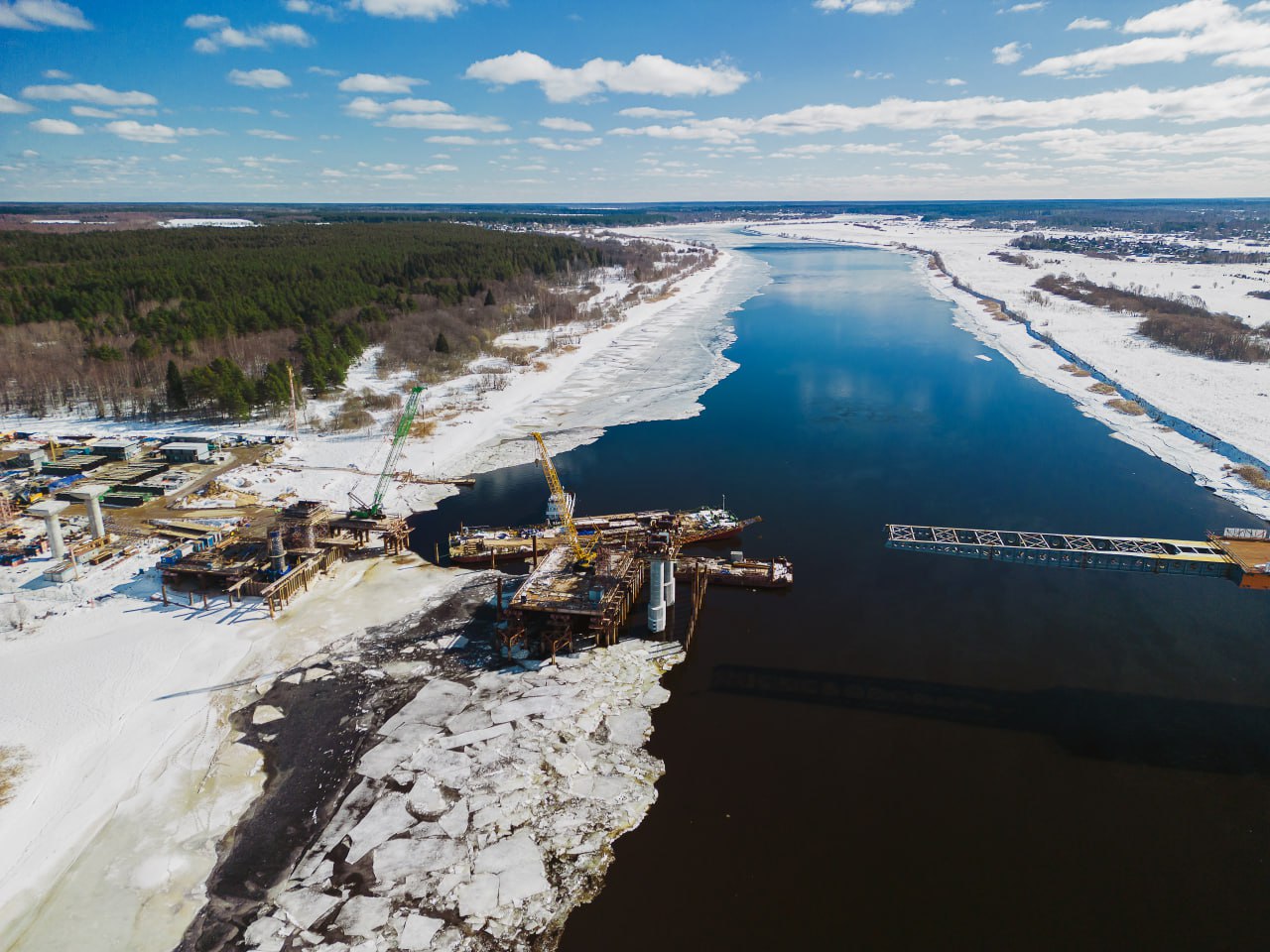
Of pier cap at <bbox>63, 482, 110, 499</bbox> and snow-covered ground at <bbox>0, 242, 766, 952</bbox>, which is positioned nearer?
snow-covered ground at <bbox>0, 242, 766, 952</bbox>

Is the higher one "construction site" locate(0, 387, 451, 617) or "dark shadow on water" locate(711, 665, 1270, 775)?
"construction site" locate(0, 387, 451, 617)

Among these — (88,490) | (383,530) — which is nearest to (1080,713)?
(383,530)

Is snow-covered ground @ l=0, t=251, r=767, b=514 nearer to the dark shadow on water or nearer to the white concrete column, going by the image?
the white concrete column

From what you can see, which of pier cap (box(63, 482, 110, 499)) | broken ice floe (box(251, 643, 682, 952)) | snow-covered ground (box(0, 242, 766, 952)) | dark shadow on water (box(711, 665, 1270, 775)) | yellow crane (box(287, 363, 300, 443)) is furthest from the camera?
yellow crane (box(287, 363, 300, 443))

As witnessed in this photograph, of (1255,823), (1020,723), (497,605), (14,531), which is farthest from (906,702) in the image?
(14,531)

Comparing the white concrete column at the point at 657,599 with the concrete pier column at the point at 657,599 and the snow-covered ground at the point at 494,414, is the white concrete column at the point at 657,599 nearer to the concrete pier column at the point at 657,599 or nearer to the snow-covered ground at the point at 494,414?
the concrete pier column at the point at 657,599

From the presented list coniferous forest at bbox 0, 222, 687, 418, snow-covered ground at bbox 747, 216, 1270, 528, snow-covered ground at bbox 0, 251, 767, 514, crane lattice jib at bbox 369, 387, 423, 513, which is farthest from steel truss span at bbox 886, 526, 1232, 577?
coniferous forest at bbox 0, 222, 687, 418

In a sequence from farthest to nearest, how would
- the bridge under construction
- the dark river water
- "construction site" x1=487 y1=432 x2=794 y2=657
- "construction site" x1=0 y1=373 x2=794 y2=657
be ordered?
1. "construction site" x1=0 y1=373 x2=794 y2=657
2. "construction site" x1=487 y1=432 x2=794 y2=657
3. the bridge under construction
4. the dark river water
